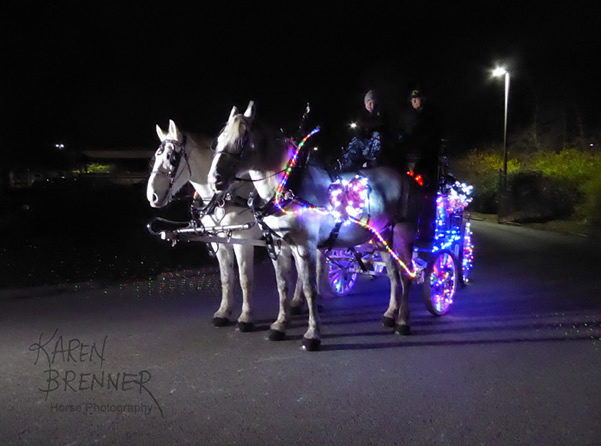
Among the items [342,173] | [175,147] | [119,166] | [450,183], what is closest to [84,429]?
[175,147]

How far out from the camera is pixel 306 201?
5938 mm

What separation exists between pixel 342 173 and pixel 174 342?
115 inches

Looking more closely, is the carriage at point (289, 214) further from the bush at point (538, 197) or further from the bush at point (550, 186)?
the bush at point (538, 197)

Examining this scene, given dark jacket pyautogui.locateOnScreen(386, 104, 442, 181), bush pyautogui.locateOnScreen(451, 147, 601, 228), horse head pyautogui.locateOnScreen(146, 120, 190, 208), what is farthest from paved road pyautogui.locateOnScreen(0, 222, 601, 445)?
bush pyautogui.locateOnScreen(451, 147, 601, 228)

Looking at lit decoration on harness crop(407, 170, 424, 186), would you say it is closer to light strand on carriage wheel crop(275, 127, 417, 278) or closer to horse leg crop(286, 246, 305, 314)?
light strand on carriage wheel crop(275, 127, 417, 278)

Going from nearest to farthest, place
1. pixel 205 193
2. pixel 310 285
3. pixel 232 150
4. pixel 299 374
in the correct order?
1. pixel 299 374
2. pixel 232 150
3. pixel 310 285
4. pixel 205 193

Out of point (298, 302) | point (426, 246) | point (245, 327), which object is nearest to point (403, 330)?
point (426, 246)

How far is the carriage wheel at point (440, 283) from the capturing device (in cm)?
736

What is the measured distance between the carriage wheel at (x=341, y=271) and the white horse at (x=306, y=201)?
109 cm

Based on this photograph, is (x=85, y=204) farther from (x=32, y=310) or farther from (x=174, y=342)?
(x=174, y=342)

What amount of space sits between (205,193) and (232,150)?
1.56 m

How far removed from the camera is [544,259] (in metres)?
13.3

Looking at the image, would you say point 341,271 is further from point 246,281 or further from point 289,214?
point 289,214

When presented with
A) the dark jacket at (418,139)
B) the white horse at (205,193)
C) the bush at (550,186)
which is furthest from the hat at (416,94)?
the bush at (550,186)
